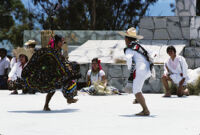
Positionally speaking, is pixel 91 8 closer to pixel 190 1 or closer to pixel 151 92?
pixel 190 1

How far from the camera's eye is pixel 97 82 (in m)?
11.7

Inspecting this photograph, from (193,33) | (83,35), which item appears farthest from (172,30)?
(83,35)

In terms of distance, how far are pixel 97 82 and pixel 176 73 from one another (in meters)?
2.10

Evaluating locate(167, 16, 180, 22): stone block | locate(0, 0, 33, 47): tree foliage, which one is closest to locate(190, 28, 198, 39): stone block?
locate(167, 16, 180, 22): stone block

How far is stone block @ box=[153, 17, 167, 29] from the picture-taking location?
16.1 metres

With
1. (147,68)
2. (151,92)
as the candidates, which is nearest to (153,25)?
(151,92)

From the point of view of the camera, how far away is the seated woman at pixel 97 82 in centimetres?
1172

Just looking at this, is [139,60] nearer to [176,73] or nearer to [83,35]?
[176,73]

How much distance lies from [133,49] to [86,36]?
13964mm

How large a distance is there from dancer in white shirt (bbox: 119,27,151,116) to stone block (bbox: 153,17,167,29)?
30.8 feet

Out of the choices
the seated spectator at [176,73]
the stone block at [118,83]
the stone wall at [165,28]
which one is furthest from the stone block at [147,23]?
the seated spectator at [176,73]

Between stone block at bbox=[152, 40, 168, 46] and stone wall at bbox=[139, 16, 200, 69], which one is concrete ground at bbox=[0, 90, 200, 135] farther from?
stone wall at bbox=[139, 16, 200, 69]

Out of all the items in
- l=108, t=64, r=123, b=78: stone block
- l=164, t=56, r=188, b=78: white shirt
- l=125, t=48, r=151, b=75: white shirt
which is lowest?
l=108, t=64, r=123, b=78: stone block

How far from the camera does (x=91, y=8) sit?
27.6m
